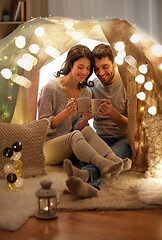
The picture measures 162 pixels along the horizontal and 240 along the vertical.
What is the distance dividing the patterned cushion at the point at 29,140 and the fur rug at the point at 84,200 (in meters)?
0.08

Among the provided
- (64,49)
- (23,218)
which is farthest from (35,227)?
(64,49)

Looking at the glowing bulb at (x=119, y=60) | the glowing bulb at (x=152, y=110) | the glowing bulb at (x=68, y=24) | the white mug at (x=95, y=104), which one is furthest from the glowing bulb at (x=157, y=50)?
the glowing bulb at (x=68, y=24)

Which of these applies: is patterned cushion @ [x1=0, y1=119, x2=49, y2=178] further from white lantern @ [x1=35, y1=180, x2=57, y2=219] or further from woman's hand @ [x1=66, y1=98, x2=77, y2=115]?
white lantern @ [x1=35, y1=180, x2=57, y2=219]

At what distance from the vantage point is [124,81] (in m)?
2.34

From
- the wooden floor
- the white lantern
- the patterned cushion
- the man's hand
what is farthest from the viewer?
the man's hand

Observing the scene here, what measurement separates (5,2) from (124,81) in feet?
6.43

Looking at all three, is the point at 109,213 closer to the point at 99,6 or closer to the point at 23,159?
the point at 23,159

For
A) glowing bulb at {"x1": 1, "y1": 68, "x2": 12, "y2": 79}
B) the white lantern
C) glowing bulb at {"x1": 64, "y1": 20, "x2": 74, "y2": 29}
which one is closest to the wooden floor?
the white lantern

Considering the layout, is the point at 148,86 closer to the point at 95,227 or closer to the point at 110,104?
the point at 110,104

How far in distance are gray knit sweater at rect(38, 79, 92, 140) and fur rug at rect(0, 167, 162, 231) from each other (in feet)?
1.52

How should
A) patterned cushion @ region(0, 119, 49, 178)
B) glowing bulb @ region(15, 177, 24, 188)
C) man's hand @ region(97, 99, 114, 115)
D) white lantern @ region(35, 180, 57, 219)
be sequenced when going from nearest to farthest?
white lantern @ region(35, 180, 57, 219) < glowing bulb @ region(15, 177, 24, 188) < patterned cushion @ region(0, 119, 49, 178) < man's hand @ region(97, 99, 114, 115)

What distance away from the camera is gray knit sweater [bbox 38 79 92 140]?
236 centimetres

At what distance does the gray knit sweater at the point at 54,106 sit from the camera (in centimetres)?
236

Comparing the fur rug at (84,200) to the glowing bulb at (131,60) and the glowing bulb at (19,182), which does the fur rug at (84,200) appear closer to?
the glowing bulb at (19,182)
